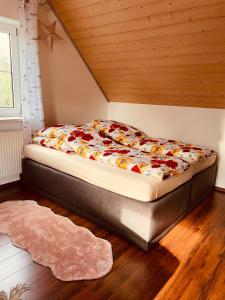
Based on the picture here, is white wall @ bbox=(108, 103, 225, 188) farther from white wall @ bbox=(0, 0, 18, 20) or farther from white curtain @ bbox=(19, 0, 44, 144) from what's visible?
white wall @ bbox=(0, 0, 18, 20)

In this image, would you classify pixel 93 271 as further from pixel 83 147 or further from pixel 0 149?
pixel 0 149

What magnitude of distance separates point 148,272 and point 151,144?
1513mm

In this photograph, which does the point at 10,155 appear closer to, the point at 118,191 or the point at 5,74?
the point at 5,74

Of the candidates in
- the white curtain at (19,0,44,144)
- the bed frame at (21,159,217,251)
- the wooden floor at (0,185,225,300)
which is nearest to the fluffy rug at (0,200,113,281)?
the wooden floor at (0,185,225,300)

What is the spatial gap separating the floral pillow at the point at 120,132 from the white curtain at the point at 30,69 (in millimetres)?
742

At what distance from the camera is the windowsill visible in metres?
2.59

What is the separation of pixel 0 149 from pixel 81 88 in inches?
57.7

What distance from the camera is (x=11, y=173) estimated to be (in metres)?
2.76

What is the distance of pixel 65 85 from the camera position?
3.26 m

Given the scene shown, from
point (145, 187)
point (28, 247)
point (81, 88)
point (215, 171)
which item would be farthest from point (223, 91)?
point (28, 247)

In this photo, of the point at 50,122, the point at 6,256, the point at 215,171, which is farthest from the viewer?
the point at 50,122

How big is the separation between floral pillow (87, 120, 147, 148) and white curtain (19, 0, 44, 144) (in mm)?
742

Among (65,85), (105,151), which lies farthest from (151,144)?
(65,85)

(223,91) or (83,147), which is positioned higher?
(223,91)
